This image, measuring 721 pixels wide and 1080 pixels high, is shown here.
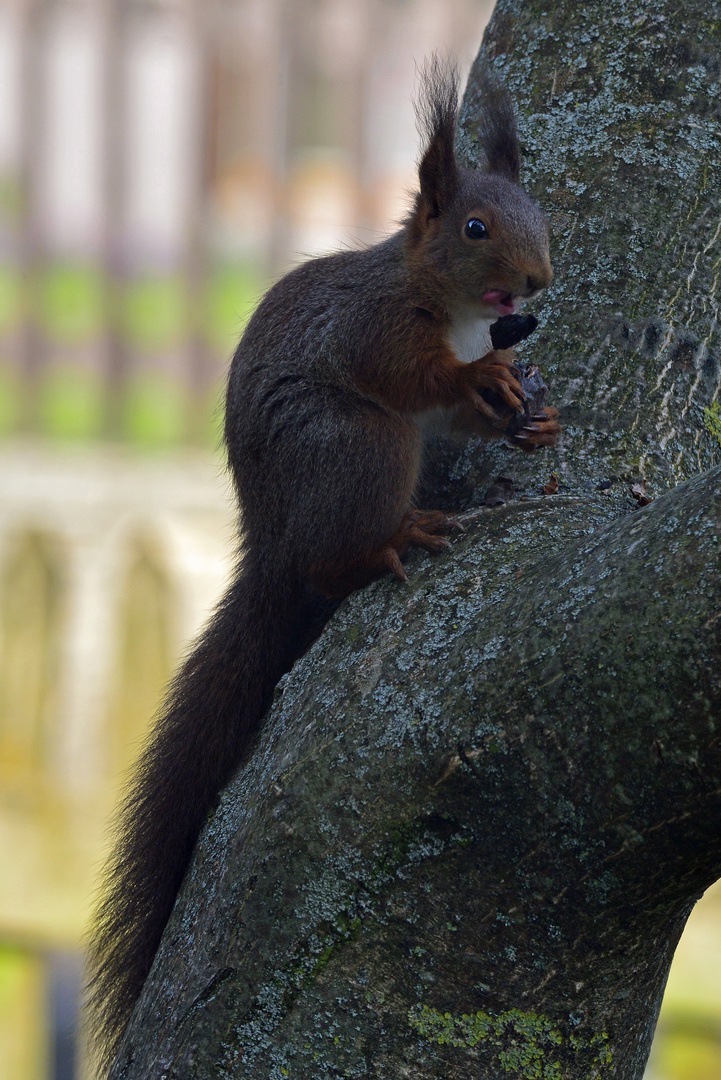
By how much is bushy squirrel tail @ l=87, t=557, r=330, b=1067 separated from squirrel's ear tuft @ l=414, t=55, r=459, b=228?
43 cm

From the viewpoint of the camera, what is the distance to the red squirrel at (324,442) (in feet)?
3.57

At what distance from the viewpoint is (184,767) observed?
1108 millimetres

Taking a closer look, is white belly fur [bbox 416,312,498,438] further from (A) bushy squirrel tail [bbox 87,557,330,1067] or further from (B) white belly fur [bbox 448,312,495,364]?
(A) bushy squirrel tail [bbox 87,557,330,1067]

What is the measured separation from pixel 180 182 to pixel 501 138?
2099mm

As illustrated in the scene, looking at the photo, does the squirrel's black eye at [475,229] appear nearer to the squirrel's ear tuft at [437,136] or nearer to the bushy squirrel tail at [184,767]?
the squirrel's ear tuft at [437,136]

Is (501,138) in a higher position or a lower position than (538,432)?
higher

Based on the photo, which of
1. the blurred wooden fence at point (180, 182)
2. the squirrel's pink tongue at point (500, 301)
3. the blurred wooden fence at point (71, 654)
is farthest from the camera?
the blurred wooden fence at point (180, 182)

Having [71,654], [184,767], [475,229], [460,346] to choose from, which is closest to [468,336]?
[460,346]

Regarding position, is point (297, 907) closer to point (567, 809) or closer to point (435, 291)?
point (567, 809)

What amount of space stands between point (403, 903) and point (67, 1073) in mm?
2781

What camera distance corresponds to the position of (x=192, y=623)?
3014 millimetres

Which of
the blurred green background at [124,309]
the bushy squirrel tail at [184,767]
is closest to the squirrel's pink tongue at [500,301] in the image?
the bushy squirrel tail at [184,767]

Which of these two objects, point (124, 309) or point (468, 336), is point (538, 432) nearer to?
point (468, 336)

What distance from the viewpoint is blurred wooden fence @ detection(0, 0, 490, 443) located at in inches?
121
